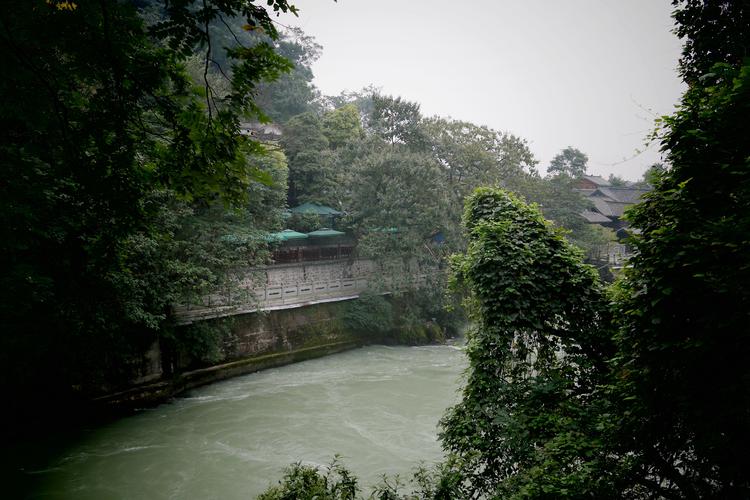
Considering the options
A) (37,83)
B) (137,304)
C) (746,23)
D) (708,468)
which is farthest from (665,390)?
(137,304)

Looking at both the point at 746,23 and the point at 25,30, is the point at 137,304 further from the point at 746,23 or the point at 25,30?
the point at 746,23

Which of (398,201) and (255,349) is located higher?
(398,201)

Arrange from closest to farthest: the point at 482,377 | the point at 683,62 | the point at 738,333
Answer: the point at 738,333 < the point at 683,62 < the point at 482,377

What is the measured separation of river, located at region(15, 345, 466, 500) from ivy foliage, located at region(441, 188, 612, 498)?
121 cm

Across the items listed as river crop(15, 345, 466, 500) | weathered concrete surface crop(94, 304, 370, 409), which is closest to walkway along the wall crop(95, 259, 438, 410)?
weathered concrete surface crop(94, 304, 370, 409)

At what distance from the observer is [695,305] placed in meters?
3.27

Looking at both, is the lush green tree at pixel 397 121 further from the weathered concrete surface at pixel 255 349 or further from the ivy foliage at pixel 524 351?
the ivy foliage at pixel 524 351

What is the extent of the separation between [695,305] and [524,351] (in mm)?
2683

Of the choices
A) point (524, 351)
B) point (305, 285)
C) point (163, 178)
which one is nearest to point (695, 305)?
point (524, 351)

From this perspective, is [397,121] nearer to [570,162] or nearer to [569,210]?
[569,210]

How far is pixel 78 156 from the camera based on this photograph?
9.04 feet

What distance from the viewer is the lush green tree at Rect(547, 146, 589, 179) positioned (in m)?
37.5

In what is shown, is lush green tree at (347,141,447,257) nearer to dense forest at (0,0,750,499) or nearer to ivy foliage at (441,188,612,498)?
dense forest at (0,0,750,499)

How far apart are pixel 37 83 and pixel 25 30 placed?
0.31 metres
